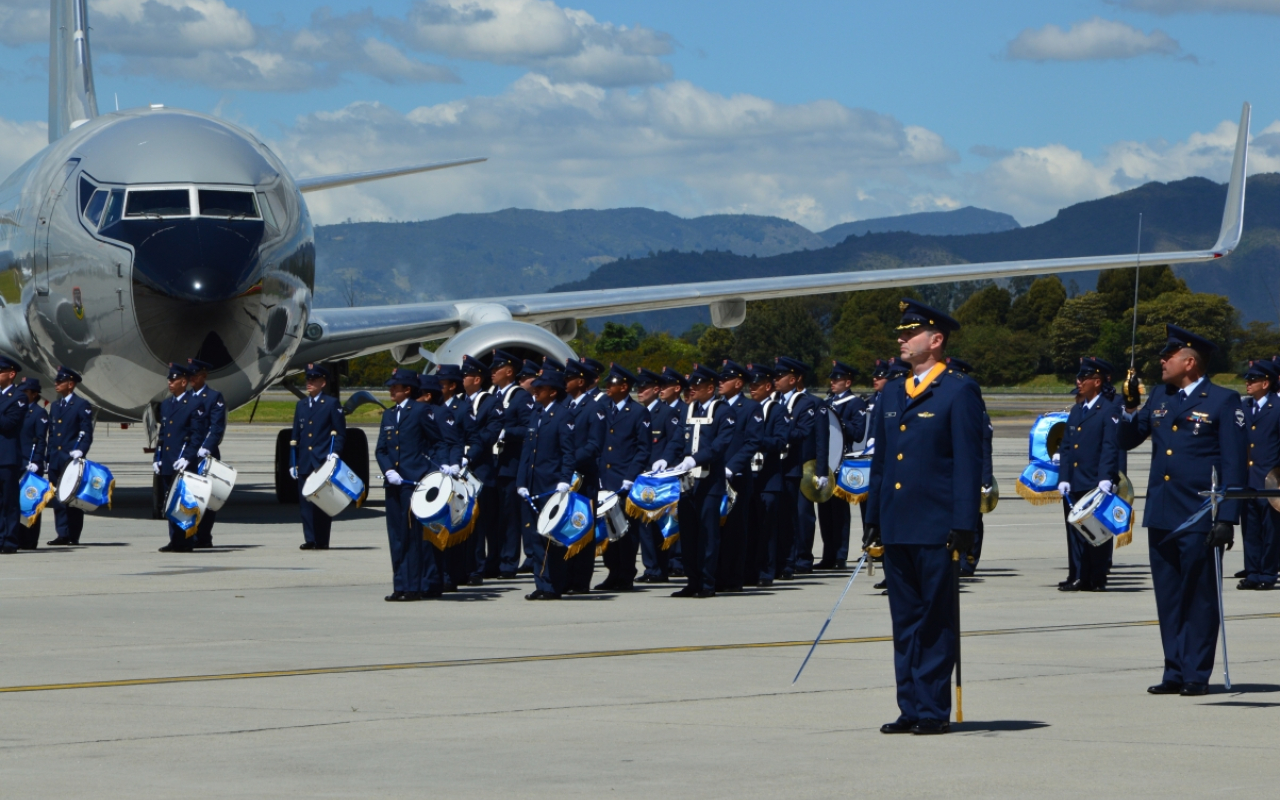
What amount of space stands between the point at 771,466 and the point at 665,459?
4.43 feet

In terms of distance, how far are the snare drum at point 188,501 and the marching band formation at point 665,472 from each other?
19 mm

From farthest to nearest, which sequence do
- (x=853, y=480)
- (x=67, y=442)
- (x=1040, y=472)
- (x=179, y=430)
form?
1. (x=67, y=442)
2. (x=179, y=430)
3. (x=853, y=480)
4. (x=1040, y=472)

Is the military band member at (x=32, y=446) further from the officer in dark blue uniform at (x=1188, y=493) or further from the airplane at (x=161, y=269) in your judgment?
the officer in dark blue uniform at (x=1188, y=493)

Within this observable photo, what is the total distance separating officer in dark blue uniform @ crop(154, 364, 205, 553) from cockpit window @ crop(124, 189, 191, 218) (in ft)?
5.57

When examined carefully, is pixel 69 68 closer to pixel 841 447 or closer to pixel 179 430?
pixel 179 430

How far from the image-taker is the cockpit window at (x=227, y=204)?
60.4 ft

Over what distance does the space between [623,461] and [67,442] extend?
6.68 metres

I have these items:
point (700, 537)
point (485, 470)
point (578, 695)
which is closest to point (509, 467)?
point (485, 470)

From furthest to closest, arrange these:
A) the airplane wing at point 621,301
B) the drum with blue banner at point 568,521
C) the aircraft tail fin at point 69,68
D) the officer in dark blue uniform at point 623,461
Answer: the aircraft tail fin at point 69,68
the airplane wing at point 621,301
the officer in dark blue uniform at point 623,461
the drum with blue banner at point 568,521

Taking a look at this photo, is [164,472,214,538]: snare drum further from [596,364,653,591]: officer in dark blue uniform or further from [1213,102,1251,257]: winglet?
[1213,102,1251,257]: winglet

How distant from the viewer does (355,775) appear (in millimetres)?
6520

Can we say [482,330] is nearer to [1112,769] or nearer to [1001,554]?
[1001,554]

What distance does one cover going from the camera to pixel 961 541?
757cm

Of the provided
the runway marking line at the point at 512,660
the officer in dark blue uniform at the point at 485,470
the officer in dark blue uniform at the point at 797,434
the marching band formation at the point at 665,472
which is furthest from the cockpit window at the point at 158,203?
the runway marking line at the point at 512,660
